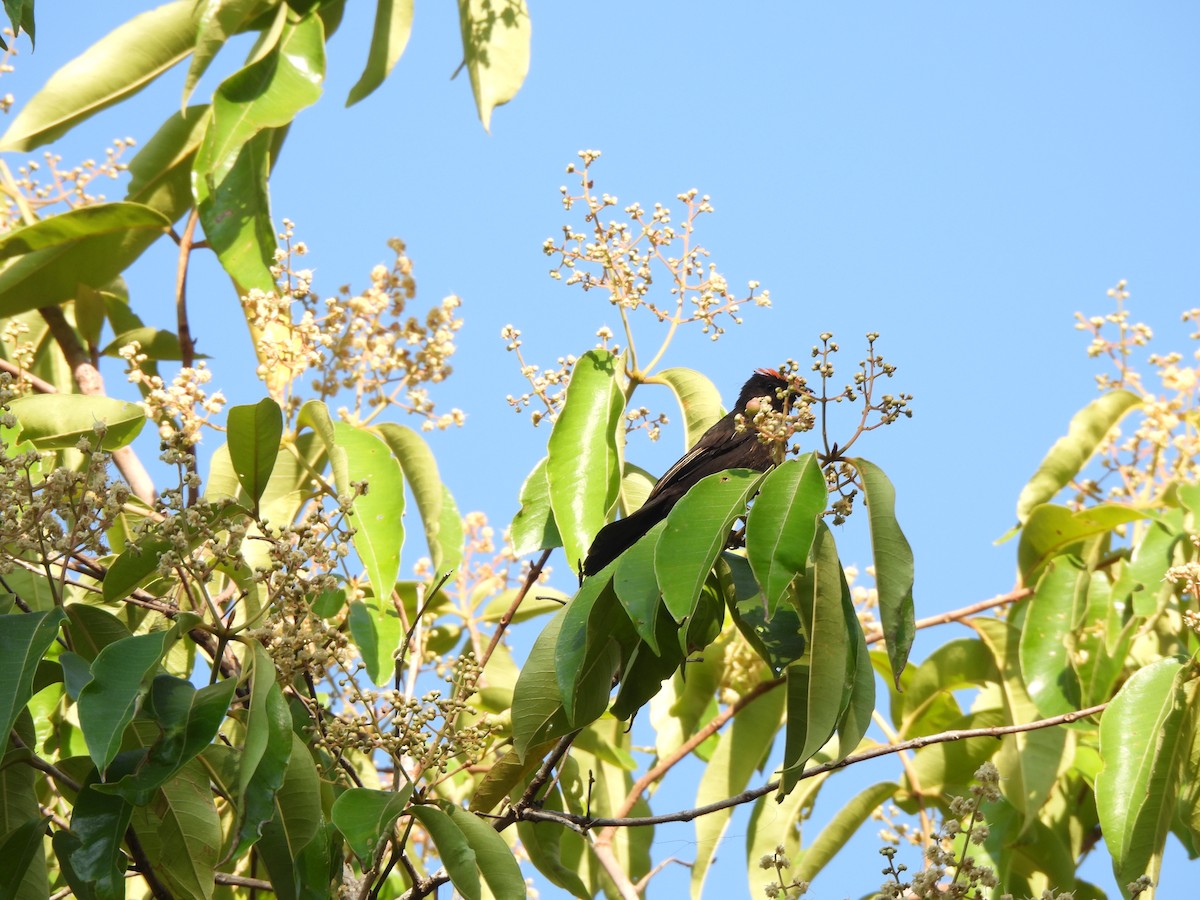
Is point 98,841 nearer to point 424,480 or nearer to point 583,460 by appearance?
point 583,460

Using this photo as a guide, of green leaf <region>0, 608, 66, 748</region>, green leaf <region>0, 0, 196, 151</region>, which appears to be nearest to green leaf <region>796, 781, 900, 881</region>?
green leaf <region>0, 608, 66, 748</region>

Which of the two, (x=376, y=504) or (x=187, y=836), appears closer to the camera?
(x=187, y=836)

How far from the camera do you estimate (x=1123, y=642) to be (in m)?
3.60

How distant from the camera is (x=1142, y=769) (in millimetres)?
2627

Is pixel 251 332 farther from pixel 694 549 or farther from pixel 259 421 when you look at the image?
pixel 694 549

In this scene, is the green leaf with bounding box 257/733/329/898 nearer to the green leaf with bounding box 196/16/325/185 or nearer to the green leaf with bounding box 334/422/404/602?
the green leaf with bounding box 334/422/404/602

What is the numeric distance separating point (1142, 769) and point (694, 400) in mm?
1323

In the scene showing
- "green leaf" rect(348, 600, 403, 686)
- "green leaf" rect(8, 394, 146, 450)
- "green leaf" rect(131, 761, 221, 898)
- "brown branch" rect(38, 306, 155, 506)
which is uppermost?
"brown branch" rect(38, 306, 155, 506)

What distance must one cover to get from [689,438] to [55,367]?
231 centimetres

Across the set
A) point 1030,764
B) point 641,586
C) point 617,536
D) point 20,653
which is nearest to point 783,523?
point 641,586

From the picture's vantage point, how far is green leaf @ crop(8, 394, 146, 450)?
3.31 metres

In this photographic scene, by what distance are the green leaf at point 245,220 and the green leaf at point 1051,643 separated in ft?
7.71

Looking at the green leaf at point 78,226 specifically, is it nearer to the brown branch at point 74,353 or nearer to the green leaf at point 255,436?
the brown branch at point 74,353

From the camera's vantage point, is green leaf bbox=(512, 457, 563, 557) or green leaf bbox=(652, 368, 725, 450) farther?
green leaf bbox=(652, 368, 725, 450)
